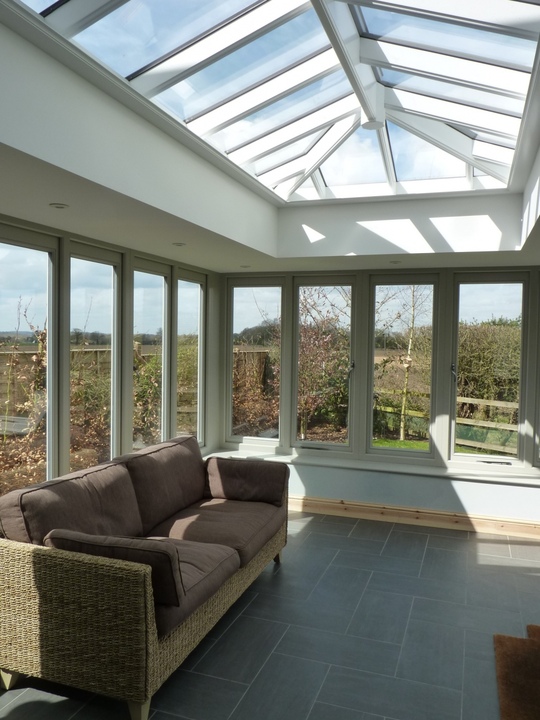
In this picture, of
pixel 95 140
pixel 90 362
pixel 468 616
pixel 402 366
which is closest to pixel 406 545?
pixel 468 616

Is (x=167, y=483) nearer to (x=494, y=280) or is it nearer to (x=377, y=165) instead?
(x=377, y=165)

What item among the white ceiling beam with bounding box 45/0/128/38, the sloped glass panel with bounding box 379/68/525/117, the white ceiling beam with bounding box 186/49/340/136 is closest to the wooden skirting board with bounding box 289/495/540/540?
the sloped glass panel with bounding box 379/68/525/117

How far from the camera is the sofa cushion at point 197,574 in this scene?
267cm

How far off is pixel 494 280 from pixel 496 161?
72.4 inches

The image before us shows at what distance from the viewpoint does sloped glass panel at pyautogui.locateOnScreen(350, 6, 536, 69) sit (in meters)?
2.55

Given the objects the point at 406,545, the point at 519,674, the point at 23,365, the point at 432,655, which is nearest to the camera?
the point at 519,674

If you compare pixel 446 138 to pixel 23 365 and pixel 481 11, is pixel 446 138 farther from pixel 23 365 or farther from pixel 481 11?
pixel 23 365

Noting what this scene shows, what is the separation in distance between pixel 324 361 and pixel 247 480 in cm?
228

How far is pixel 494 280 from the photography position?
579 centimetres

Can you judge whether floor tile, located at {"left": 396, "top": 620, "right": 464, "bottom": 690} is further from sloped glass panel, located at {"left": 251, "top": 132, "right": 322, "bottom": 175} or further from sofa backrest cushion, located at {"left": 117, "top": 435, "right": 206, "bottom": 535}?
sloped glass panel, located at {"left": 251, "top": 132, "right": 322, "bottom": 175}

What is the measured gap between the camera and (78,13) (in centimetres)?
230

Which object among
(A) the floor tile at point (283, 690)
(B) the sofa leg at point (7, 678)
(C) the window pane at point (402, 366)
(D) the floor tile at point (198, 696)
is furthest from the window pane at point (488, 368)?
(B) the sofa leg at point (7, 678)

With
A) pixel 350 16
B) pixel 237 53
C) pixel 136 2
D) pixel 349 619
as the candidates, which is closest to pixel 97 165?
pixel 136 2

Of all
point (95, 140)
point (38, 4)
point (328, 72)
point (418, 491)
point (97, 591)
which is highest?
point (328, 72)
